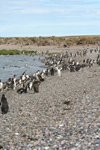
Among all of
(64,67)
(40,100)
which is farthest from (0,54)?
(40,100)

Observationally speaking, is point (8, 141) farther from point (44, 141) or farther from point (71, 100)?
point (71, 100)

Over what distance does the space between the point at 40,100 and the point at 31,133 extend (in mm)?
4964

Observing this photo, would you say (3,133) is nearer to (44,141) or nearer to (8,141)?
(8,141)

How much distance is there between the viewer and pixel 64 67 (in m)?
27.9

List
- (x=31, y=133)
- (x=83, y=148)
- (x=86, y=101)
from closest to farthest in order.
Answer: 1. (x=83, y=148)
2. (x=31, y=133)
3. (x=86, y=101)

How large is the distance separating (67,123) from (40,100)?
454cm

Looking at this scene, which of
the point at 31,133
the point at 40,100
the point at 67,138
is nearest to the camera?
the point at 67,138

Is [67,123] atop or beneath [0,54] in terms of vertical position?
beneath

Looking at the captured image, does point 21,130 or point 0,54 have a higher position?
point 0,54

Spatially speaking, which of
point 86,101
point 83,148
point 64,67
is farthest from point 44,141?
point 64,67

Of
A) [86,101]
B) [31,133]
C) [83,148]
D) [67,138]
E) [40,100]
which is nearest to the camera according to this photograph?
[83,148]

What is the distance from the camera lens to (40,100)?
1308 cm

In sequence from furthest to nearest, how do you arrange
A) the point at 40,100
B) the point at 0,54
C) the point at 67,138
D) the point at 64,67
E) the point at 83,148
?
1. the point at 0,54
2. the point at 64,67
3. the point at 40,100
4. the point at 67,138
5. the point at 83,148

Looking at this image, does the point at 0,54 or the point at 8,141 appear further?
the point at 0,54
